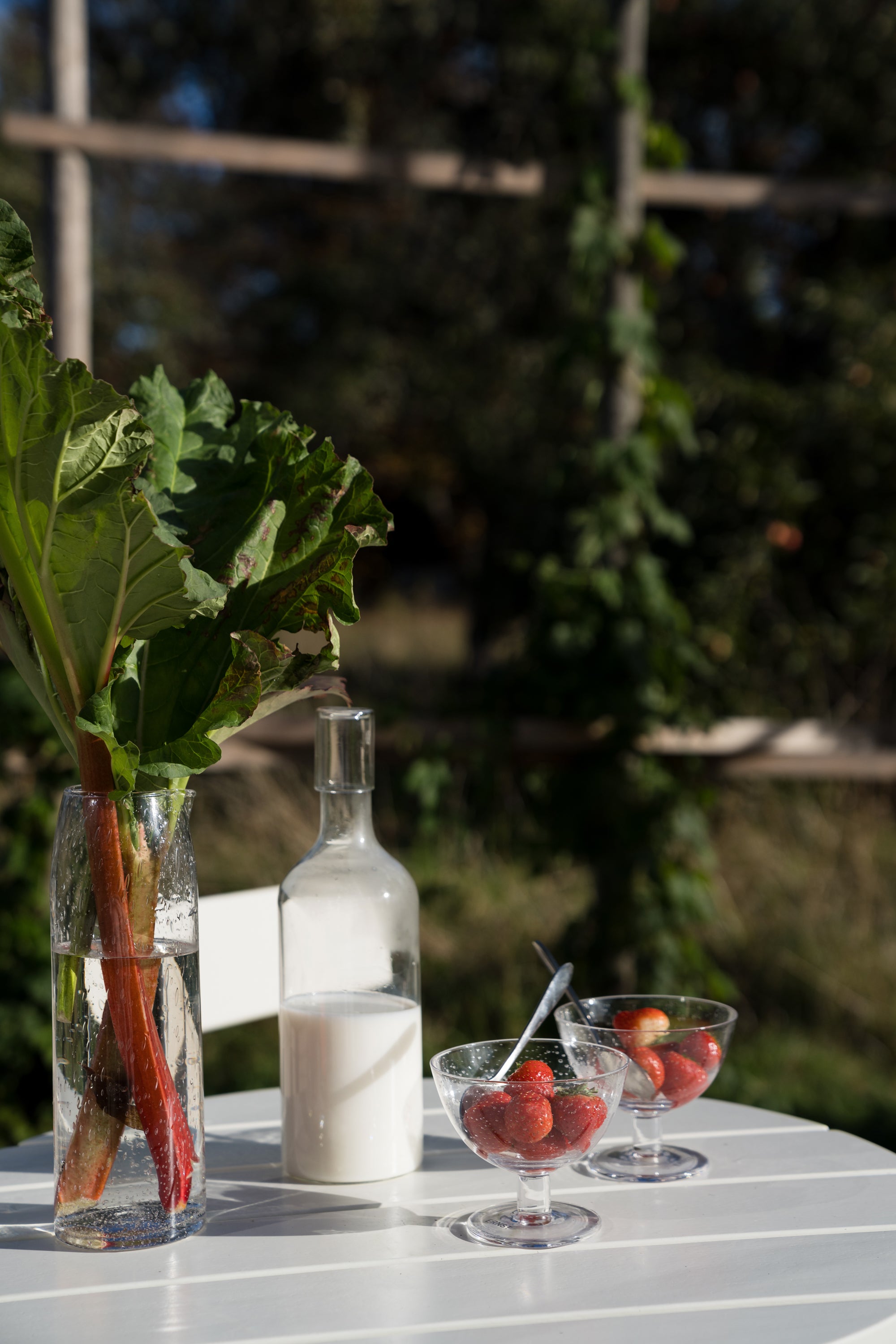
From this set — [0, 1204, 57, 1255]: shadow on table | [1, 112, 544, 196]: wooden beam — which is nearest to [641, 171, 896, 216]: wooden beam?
[1, 112, 544, 196]: wooden beam

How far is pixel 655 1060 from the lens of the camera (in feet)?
3.57

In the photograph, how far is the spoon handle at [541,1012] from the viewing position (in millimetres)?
1042

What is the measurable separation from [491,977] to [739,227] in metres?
3.17

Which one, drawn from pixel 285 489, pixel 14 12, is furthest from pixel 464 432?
pixel 285 489

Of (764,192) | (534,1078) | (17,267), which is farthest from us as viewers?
(764,192)

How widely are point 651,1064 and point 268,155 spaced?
241cm

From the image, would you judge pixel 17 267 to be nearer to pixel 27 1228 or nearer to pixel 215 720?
pixel 215 720

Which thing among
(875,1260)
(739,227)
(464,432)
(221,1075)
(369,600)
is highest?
(739,227)

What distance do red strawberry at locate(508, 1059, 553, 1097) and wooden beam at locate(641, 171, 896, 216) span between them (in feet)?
8.23

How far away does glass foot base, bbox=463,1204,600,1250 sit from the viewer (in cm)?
97

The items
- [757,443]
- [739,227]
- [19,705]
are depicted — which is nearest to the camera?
[19,705]

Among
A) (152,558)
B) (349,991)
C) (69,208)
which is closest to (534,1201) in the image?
(349,991)

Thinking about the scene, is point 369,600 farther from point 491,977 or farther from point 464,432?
point 491,977

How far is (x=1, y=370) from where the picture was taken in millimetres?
855
